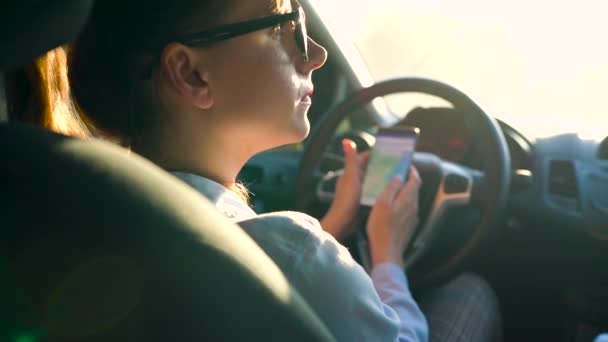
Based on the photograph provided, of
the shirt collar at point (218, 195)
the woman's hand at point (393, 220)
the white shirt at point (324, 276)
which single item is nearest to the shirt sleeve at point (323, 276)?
the white shirt at point (324, 276)

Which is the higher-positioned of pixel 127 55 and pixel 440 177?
pixel 127 55

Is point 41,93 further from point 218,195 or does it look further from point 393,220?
point 393,220

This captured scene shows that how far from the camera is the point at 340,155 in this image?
91.6 inches

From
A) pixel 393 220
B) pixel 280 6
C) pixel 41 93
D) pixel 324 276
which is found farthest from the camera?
pixel 393 220

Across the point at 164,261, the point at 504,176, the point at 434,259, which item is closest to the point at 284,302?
the point at 164,261

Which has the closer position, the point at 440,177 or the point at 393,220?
the point at 393,220

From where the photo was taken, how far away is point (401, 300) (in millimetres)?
1252

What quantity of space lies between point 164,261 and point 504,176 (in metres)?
1.29

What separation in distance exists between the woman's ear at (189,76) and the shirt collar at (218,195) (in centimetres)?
13

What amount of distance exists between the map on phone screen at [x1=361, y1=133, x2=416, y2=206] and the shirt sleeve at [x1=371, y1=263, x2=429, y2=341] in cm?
39

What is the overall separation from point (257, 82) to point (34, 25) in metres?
0.48

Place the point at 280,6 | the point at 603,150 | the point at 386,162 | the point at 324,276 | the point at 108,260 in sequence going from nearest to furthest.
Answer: the point at 108,260
the point at 324,276
the point at 280,6
the point at 386,162
the point at 603,150

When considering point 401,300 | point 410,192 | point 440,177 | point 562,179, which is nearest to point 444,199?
point 440,177

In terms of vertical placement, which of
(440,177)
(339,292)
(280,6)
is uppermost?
(280,6)
